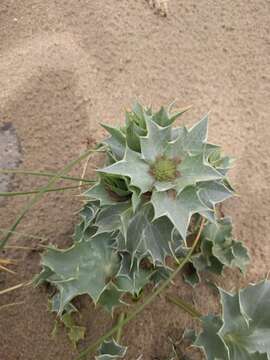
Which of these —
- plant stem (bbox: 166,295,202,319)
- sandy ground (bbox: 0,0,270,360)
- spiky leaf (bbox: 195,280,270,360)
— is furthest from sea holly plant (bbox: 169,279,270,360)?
sandy ground (bbox: 0,0,270,360)

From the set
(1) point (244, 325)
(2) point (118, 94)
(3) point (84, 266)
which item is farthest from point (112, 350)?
(2) point (118, 94)

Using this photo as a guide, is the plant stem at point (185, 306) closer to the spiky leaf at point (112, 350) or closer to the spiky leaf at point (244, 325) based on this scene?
the spiky leaf at point (244, 325)

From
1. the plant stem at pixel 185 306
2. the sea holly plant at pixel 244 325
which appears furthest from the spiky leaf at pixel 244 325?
the plant stem at pixel 185 306

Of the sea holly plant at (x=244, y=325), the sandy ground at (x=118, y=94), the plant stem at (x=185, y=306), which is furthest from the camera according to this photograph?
the sandy ground at (x=118, y=94)

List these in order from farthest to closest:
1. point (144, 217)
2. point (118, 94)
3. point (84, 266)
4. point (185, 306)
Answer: point (118, 94) → point (185, 306) → point (84, 266) → point (144, 217)

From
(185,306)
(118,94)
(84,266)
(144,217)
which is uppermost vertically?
(118,94)

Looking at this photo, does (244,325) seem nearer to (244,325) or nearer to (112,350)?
(244,325)

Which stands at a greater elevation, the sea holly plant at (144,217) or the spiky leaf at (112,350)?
the sea holly plant at (144,217)
